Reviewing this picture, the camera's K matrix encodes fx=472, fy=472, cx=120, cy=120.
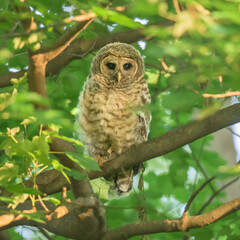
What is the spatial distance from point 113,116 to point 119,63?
31.7 inches

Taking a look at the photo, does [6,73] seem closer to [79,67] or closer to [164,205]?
[79,67]

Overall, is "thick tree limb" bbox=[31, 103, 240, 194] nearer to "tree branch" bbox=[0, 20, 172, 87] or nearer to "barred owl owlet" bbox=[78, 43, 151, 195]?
"barred owl owlet" bbox=[78, 43, 151, 195]

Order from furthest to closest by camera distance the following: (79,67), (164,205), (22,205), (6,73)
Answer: (164,205) < (79,67) < (6,73) < (22,205)

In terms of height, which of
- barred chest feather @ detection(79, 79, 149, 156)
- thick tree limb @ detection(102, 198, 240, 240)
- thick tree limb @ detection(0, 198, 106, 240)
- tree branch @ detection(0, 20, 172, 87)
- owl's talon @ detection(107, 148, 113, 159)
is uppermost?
thick tree limb @ detection(102, 198, 240, 240)

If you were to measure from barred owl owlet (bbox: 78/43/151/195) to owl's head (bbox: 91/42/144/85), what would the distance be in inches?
0.4

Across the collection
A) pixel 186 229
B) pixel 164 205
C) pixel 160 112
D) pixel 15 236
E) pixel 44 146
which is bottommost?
pixel 164 205

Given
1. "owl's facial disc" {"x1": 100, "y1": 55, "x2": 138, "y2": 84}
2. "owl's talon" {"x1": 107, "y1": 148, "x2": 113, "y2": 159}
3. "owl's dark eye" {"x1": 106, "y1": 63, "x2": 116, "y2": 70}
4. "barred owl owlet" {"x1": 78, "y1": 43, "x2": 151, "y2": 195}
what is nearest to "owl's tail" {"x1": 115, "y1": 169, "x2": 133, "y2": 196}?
"barred owl owlet" {"x1": 78, "y1": 43, "x2": 151, "y2": 195}

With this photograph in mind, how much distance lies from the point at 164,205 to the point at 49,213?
390 centimetres

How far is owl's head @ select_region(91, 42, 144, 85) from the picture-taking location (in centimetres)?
502

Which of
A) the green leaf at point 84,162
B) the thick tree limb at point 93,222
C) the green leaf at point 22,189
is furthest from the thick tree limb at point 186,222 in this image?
the green leaf at point 22,189

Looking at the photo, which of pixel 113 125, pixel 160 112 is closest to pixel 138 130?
pixel 113 125

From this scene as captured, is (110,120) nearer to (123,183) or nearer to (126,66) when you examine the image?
(123,183)

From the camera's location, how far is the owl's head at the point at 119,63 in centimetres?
502

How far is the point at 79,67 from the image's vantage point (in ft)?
17.4
